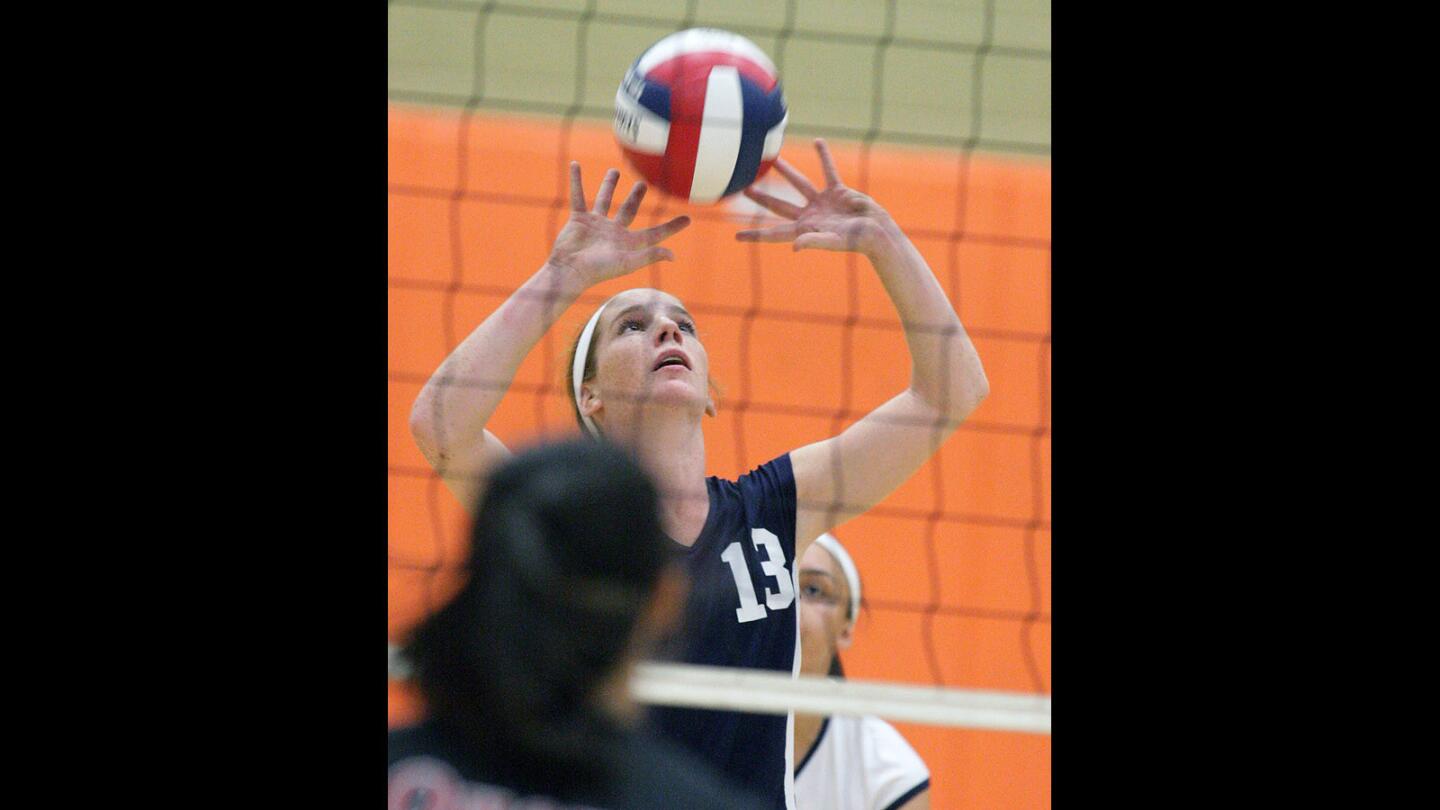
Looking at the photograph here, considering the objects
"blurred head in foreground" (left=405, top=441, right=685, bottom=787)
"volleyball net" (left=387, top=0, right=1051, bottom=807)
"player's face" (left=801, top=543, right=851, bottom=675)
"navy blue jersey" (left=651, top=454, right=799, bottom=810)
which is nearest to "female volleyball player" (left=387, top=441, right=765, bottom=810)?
"blurred head in foreground" (left=405, top=441, right=685, bottom=787)

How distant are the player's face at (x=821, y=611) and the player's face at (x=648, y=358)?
1.18 metres

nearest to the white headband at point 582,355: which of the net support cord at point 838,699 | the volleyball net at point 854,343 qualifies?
the net support cord at point 838,699

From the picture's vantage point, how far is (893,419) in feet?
11.2

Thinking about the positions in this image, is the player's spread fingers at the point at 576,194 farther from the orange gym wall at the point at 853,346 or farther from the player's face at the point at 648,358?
the orange gym wall at the point at 853,346

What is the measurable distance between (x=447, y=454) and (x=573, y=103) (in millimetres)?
3456

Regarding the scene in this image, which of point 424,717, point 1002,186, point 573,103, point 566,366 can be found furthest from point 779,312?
point 424,717

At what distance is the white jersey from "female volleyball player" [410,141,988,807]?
3.96ft

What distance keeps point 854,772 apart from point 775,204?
1.82 m

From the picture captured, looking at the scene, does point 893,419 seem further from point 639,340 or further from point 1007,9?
point 1007,9

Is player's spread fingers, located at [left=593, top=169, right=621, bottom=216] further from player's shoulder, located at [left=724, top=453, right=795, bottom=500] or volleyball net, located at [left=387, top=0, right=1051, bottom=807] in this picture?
volleyball net, located at [left=387, top=0, right=1051, bottom=807]

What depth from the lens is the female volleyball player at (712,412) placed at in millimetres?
3238

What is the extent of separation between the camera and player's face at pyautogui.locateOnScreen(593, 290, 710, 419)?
3.37m

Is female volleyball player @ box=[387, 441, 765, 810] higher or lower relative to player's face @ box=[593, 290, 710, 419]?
lower

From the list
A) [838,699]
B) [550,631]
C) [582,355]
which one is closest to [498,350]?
[582,355]
